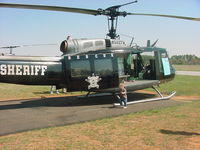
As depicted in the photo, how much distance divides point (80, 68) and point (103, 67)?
108 cm

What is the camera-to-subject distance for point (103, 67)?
37.3 feet

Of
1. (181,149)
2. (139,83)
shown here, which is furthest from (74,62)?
(181,149)

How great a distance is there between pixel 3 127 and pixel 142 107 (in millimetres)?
5805

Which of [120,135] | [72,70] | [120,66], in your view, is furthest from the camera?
[120,66]

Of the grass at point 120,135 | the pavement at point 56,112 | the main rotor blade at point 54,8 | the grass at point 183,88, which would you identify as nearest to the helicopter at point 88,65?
the main rotor blade at point 54,8

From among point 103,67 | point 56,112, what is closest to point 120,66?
point 103,67

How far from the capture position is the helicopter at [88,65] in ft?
34.1

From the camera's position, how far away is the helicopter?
10.4 m

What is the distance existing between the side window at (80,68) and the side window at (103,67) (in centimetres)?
39

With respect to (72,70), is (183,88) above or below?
below

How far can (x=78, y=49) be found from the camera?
462 inches

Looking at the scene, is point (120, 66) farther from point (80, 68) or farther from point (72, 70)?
point (72, 70)

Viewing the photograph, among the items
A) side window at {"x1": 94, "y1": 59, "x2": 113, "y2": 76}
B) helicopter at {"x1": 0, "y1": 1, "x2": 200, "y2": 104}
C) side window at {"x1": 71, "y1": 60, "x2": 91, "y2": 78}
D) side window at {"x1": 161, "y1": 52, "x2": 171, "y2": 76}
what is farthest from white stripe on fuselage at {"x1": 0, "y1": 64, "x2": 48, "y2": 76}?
side window at {"x1": 161, "y1": 52, "x2": 171, "y2": 76}

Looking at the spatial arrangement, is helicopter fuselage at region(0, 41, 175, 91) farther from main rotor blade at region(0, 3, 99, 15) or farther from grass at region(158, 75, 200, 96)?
grass at region(158, 75, 200, 96)
